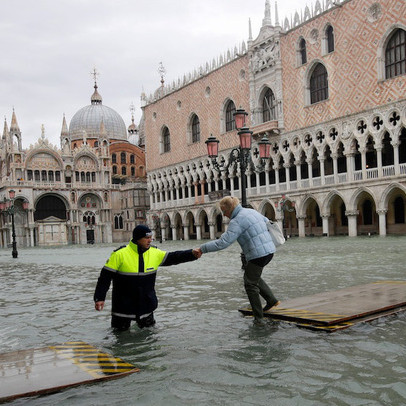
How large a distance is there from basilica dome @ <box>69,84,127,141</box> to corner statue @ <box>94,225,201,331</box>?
60.0m

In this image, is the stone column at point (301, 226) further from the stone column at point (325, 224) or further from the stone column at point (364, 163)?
the stone column at point (364, 163)

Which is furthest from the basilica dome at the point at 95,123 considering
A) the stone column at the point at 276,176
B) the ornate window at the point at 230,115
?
the stone column at the point at 276,176

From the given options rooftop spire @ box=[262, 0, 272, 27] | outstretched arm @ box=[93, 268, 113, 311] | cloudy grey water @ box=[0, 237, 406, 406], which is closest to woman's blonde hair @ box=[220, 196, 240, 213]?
cloudy grey water @ box=[0, 237, 406, 406]

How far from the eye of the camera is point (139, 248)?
506 cm

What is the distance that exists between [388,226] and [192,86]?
66.0 feet

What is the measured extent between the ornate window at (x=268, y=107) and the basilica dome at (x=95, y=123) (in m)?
33.2

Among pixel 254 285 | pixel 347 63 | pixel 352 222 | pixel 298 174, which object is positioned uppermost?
pixel 347 63

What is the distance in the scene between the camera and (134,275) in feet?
16.4

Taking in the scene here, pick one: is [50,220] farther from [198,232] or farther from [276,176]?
[276,176]

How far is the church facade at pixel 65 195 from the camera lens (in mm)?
49625

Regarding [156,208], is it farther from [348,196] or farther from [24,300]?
[24,300]

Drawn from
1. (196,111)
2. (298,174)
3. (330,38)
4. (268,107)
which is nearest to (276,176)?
(298,174)

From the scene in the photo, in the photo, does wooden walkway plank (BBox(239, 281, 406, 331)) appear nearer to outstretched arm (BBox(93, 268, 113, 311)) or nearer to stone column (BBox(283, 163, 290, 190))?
outstretched arm (BBox(93, 268, 113, 311))

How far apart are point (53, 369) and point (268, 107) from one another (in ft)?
102
